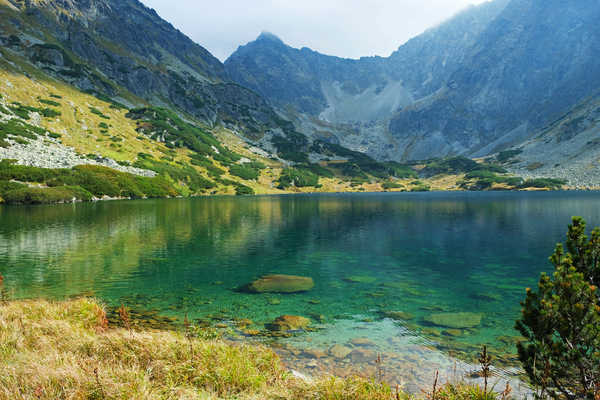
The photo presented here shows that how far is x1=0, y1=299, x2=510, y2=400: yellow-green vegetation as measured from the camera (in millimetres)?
6527

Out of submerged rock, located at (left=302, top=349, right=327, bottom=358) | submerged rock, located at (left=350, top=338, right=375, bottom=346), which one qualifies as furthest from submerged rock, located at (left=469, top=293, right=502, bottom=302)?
submerged rock, located at (left=302, top=349, right=327, bottom=358)

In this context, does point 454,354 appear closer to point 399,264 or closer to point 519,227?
point 399,264

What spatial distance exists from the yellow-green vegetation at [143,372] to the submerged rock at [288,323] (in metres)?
5.92

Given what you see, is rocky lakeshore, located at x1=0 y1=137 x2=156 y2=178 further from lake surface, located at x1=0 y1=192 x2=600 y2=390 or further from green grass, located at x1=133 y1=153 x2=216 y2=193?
lake surface, located at x1=0 y1=192 x2=600 y2=390

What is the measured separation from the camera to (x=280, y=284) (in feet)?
81.4

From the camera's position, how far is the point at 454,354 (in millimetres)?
13508

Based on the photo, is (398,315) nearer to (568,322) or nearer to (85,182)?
(568,322)

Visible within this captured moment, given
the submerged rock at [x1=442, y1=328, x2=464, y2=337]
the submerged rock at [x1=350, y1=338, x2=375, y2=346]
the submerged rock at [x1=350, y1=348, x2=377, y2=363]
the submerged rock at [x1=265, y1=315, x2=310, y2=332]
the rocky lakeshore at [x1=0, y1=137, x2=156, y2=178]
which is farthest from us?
the rocky lakeshore at [x1=0, y1=137, x2=156, y2=178]

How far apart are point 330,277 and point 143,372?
20.6 metres

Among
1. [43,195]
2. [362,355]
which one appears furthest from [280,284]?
[43,195]

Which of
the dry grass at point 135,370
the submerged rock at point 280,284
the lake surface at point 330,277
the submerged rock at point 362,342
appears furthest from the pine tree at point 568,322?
the submerged rock at point 280,284

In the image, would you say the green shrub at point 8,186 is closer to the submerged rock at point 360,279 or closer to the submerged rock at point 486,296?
the submerged rock at point 360,279

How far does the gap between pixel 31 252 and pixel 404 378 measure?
39963 millimetres

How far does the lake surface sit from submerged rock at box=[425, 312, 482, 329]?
343 mm
